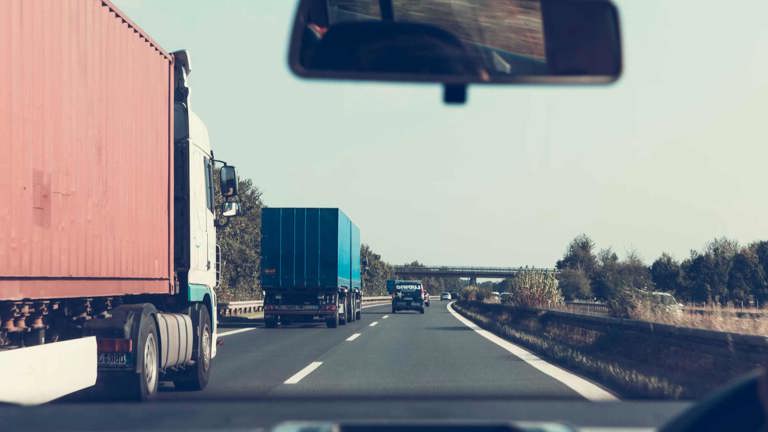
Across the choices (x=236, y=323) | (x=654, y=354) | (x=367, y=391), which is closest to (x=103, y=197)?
(x=367, y=391)

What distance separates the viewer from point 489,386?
11945mm

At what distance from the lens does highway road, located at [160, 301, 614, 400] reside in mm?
11406

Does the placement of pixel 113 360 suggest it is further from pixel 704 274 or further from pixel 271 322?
pixel 704 274

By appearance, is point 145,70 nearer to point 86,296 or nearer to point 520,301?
point 86,296

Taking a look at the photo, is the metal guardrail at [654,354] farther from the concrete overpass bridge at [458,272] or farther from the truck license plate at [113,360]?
the concrete overpass bridge at [458,272]

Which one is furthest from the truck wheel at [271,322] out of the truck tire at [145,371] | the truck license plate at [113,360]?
the truck license plate at [113,360]

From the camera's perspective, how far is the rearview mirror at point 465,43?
3207 mm

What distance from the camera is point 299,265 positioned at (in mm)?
31422

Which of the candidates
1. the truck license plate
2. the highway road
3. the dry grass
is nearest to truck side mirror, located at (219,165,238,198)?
the highway road

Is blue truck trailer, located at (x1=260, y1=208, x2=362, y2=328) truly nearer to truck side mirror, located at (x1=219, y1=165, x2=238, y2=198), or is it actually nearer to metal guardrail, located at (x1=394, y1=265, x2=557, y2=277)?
truck side mirror, located at (x1=219, y1=165, x2=238, y2=198)

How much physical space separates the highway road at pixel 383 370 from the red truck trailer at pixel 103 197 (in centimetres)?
115

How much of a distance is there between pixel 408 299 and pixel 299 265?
2445 cm

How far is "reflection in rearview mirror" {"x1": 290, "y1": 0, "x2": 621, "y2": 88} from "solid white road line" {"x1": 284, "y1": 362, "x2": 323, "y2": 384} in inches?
389

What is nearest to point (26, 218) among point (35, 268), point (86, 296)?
point (35, 268)
